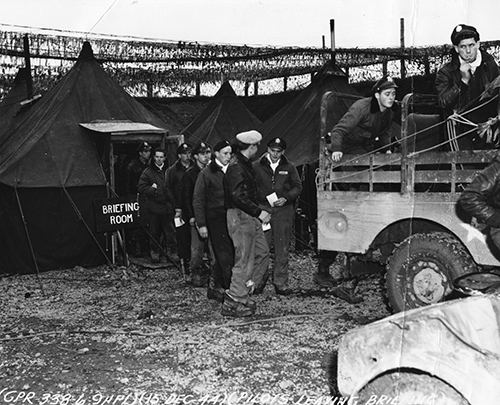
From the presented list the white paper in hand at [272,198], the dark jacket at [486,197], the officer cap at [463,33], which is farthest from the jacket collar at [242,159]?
the dark jacket at [486,197]

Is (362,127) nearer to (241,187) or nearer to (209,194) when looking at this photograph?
(241,187)

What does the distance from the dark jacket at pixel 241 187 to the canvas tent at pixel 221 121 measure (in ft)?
25.3

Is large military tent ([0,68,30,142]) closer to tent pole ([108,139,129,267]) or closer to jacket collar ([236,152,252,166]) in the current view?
tent pole ([108,139,129,267])

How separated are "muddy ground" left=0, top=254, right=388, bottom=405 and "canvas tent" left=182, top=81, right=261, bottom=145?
264 inches

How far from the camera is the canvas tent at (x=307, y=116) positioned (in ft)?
40.2

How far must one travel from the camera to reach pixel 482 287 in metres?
3.03

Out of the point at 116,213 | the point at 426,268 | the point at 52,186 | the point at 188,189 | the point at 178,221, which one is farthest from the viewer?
the point at 52,186

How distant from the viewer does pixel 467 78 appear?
5.48 meters

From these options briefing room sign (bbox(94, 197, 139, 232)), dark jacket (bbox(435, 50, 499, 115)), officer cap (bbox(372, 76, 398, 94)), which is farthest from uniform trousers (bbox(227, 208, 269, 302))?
briefing room sign (bbox(94, 197, 139, 232))

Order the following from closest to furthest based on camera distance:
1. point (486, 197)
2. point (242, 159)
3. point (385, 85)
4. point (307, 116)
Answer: point (486, 197) < point (385, 85) < point (242, 159) < point (307, 116)

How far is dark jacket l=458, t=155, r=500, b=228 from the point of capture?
3926 millimetres

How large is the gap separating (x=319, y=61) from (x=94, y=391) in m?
14.7

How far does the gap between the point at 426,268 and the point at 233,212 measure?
2.05 m

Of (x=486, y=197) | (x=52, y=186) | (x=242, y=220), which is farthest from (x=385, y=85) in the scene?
(x=52, y=186)
